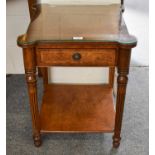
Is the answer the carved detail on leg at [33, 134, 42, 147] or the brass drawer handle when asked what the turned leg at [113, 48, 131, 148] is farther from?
the carved detail on leg at [33, 134, 42, 147]

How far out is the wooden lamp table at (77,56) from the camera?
976mm

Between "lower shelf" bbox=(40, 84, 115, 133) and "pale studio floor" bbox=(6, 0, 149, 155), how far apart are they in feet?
0.32

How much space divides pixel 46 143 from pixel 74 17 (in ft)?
2.09

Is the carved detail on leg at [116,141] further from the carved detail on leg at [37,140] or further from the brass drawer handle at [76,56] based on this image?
the brass drawer handle at [76,56]

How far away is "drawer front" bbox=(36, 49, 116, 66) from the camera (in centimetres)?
99

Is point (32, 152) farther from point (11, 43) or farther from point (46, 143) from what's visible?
point (11, 43)

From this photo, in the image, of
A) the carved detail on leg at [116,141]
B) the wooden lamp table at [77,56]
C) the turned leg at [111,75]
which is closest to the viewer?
the wooden lamp table at [77,56]

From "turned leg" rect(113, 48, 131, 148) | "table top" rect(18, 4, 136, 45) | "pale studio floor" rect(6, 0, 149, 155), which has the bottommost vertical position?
"pale studio floor" rect(6, 0, 149, 155)

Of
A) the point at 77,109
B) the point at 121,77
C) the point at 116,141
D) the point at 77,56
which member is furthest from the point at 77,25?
the point at 116,141

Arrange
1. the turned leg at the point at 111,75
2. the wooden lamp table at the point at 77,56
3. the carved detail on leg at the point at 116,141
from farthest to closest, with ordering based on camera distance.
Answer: the turned leg at the point at 111,75
the carved detail on leg at the point at 116,141
the wooden lamp table at the point at 77,56

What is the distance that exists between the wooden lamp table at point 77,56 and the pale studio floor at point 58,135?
0.07 meters

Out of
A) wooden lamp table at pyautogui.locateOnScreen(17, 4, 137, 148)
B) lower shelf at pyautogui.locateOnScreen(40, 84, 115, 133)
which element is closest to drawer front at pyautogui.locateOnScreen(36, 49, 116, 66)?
wooden lamp table at pyautogui.locateOnScreen(17, 4, 137, 148)

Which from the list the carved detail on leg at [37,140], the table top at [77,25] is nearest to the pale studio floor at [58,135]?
the carved detail on leg at [37,140]

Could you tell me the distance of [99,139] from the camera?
132cm
